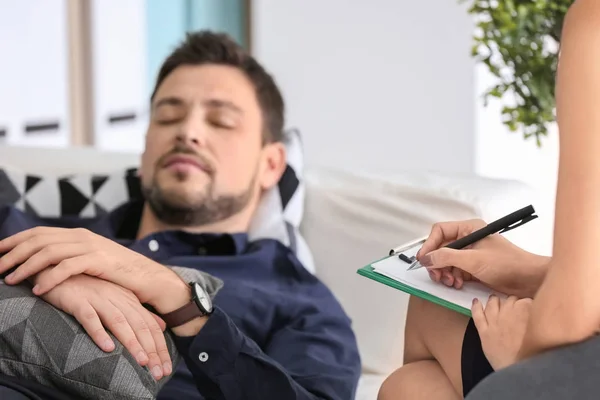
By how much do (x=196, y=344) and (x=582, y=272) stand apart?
54 centimetres

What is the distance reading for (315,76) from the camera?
10.2 feet

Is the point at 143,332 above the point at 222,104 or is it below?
below

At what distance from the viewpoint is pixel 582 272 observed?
796mm

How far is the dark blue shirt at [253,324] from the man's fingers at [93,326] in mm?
139

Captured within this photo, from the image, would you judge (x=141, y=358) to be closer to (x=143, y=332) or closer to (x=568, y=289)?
(x=143, y=332)

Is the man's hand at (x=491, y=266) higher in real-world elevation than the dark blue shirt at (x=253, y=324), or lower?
higher

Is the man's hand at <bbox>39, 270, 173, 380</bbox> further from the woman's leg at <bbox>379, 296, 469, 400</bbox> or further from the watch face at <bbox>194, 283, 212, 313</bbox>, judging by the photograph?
the woman's leg at <bbox>379, 296, 469, 400</bbox>

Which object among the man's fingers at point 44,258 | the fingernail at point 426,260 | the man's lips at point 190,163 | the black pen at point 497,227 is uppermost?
the black pen at point 497,227

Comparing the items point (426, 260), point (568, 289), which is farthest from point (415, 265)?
point (568, 289)

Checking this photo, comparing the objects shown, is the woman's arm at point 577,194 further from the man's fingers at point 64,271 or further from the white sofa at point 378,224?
the white sofa at point 378,224

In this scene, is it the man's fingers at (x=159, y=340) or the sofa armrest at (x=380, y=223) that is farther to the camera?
the sofa armrest at (x=380, y=223)

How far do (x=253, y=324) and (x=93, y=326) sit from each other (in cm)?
46

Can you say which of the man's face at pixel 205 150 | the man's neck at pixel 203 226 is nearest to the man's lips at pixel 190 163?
the man's face at pixel 205 150

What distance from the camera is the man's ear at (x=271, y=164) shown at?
1.83 metres
